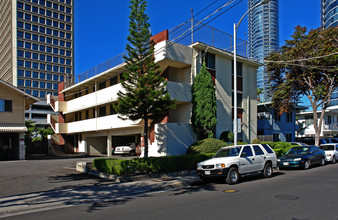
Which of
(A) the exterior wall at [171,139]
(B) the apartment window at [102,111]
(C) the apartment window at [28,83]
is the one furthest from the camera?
(C) the apartment window at [28,83]

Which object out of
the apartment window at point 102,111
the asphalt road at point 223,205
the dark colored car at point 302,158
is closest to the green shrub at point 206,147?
the dark colored car at point 302,158

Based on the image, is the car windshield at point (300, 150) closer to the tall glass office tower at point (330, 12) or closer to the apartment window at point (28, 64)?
the tall glass office tower at point (330, 12)

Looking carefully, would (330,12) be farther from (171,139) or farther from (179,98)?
(171,139)

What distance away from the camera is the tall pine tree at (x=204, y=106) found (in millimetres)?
20922

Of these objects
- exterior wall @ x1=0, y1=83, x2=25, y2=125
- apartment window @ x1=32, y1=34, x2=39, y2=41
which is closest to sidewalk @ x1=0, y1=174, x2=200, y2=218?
exterior wall @ x1=0, y1=83, x2=25, y2=125

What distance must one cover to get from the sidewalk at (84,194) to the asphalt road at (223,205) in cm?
60

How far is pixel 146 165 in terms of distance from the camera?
13.8 meters

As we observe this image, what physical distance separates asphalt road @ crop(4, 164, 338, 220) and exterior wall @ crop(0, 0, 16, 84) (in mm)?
101907

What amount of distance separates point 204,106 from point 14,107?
59.1ft

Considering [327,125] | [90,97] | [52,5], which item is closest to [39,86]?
[52,5]

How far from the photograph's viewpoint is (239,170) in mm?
11945

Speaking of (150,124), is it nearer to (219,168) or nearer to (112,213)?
(219,168)

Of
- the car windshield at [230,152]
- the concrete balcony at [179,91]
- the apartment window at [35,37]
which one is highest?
the apartment window at [35,37]

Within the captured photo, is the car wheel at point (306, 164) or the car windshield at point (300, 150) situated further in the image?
the car windshield at point (300, 150)
